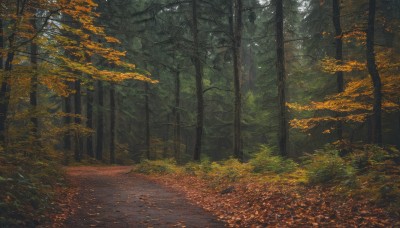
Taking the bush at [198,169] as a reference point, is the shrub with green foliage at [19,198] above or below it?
above

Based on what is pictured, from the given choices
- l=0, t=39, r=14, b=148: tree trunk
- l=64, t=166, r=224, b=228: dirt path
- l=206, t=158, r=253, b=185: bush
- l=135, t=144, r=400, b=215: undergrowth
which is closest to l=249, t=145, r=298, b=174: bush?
l=135, t=144, r=400, b=215: undergrowth

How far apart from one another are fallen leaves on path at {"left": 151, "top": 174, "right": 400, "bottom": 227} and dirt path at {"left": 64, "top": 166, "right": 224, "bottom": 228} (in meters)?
0.69

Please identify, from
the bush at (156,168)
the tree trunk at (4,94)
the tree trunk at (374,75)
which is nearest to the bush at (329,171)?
the tree trunk at (374,75)

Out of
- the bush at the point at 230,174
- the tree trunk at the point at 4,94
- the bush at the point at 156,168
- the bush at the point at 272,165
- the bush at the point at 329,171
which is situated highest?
the tree trunk at the point at 4,94

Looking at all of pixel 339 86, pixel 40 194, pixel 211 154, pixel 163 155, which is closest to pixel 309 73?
pixel 339 86

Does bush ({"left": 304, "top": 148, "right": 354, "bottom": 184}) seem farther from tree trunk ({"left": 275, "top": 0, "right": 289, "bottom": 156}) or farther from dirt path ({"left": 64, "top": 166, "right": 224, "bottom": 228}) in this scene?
tree trunk ({"left": 275, "top": 0, "right": 289, "bottom": 156})

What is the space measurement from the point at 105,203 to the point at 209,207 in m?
3.33

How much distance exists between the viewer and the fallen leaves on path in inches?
267

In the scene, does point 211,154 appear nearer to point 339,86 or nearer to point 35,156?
point 339,86

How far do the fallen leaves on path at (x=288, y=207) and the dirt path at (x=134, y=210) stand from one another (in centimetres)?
69

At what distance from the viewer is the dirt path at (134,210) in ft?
26.2

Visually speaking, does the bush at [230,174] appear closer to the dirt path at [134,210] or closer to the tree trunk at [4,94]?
the dirt path at [134,210]

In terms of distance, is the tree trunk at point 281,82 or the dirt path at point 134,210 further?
the tree trunk at point 281,82

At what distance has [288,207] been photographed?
8164mm
